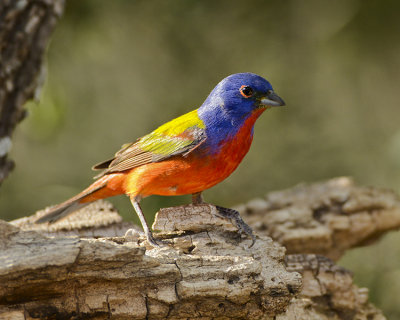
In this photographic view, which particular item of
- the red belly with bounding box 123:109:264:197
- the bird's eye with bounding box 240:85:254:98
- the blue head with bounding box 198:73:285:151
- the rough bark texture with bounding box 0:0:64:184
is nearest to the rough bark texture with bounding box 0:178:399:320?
the red belly with bounding box 123:109:264:197

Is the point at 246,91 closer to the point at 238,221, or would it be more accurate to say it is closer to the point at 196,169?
the point at 196,169

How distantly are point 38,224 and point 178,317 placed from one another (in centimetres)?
208

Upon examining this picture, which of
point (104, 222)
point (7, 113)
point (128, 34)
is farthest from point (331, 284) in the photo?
point (128, 34)

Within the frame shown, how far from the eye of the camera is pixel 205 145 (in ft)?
14.4

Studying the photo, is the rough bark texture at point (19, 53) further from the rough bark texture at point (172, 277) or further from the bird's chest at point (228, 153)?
the bird's chest at point (228, 153)

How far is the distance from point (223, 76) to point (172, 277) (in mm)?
4617

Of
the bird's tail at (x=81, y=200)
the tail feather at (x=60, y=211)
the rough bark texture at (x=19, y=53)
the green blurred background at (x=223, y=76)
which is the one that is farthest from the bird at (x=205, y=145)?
the green blurred background at (x=223, y=76)

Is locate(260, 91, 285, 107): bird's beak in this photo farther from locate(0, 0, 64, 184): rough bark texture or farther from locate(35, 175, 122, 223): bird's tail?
locate(0, 0, 64, 184): rough bark texture

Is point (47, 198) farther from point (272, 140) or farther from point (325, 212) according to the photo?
point (325, 212)

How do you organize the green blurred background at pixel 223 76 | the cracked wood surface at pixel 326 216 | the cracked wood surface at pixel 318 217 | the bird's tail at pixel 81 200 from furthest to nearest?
1. the green blurred background at pixel 223 76
2. the cracked wood surface at pixel 326 216
3. the cracked wood surface at pixel 318 217
4. the bird's tail at pixel 81 200

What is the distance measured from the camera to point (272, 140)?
7.92 meters

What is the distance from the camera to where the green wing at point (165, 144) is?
4.45 metres

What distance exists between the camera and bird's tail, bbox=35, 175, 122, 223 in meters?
4.96

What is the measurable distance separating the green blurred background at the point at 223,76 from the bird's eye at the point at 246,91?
291cm
